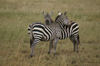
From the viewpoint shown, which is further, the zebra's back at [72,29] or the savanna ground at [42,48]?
the zebra's back at [72,29]

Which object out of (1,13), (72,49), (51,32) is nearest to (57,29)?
(51,32)

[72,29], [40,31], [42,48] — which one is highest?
[72,29]

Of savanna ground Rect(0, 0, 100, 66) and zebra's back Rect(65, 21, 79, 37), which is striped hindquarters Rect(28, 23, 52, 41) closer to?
savanna ground Rect(0, 0, 100, 66)

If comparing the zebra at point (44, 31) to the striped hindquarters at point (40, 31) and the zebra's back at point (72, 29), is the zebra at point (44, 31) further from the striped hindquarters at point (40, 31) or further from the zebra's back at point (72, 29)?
the zebra's back at point (72, 29)

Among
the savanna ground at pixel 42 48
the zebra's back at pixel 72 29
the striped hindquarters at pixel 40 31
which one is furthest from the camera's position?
the zebra's back at pixel 72 29

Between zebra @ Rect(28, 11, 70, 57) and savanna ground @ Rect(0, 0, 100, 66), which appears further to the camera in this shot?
zebra @ Rect(28, 11, 70, 57)

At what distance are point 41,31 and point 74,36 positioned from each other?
6.96 ft

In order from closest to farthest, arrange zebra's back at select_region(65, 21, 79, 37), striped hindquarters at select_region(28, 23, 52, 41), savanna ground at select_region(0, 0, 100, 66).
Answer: savanna ground at select_region(0, 0, 100, 66) < striped hindquarters at select_region(28, 23, 52, 41) < zebra's back at select_region(65, 21, 79, 37)

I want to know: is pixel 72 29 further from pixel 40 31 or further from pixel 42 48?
pixel 40 31

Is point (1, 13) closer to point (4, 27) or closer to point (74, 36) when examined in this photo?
point (4, 27)

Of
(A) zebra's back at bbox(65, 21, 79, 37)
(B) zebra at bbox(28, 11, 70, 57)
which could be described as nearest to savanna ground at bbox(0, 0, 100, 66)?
(B) zebra at bbox(28, 11, 70, 57)

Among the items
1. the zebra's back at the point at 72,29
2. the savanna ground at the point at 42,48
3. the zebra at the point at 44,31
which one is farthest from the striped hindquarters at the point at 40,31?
the zebra's back at the point at 72,29

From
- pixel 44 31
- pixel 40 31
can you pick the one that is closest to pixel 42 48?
pixel 44 31

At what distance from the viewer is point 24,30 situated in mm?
10477
